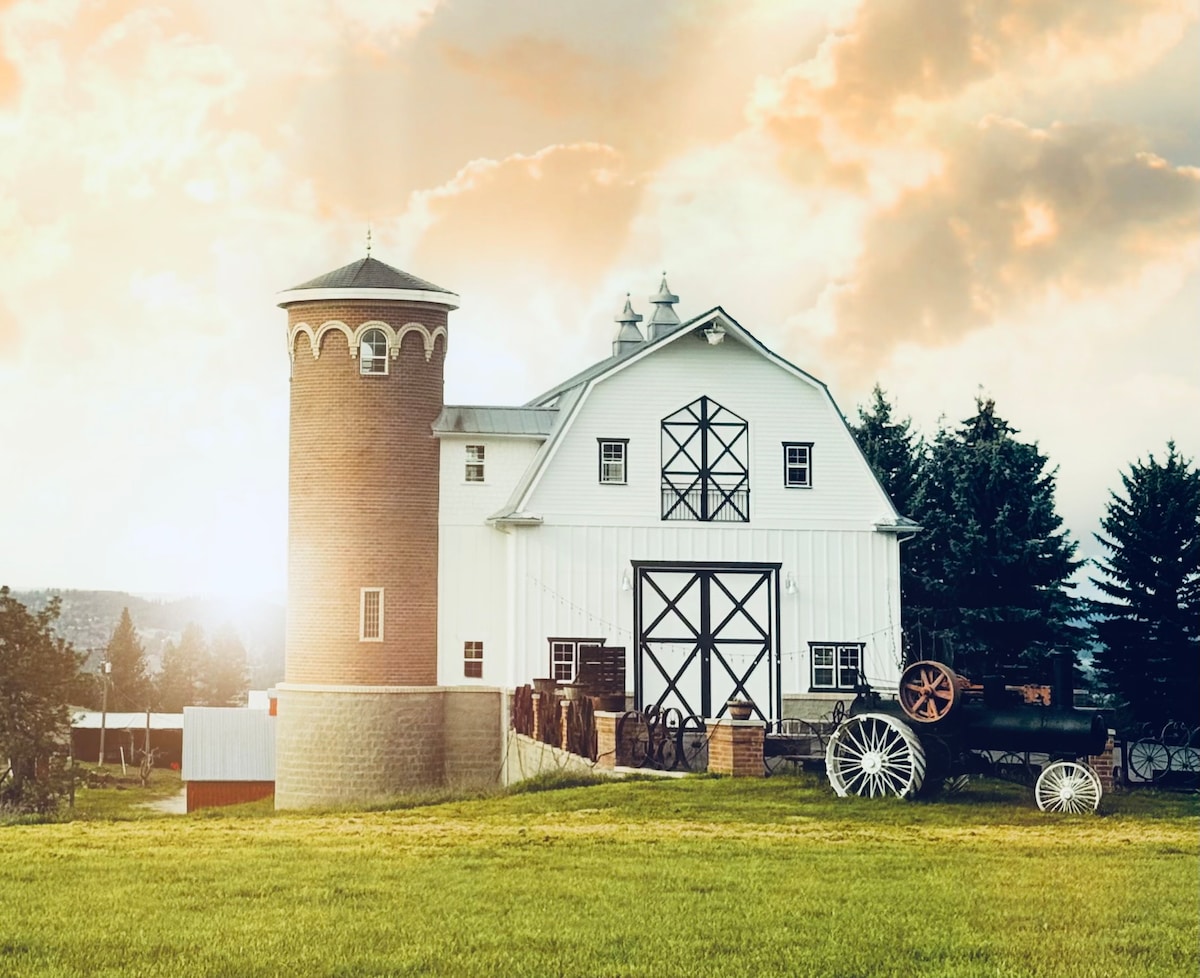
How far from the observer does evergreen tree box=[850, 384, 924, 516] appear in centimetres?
3659

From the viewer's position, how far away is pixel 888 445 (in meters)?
37.2

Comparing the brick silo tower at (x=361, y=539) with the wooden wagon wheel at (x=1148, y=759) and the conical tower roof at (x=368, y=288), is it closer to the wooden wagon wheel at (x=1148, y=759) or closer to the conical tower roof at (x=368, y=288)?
the conical tower roof at (x=368, y=288)

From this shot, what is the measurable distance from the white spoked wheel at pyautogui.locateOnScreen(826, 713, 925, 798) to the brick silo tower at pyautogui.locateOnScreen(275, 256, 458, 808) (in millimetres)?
11064

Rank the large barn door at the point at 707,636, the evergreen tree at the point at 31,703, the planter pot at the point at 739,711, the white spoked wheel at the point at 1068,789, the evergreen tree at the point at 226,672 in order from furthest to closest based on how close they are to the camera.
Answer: the evergreen tree at the point at 226,672 < the evergreen tree at the point at 31,703 < the large barn door at the point at 707,636 < the planter pot at the point at 739,711 < the white spoked wheel at the point at 1068,789

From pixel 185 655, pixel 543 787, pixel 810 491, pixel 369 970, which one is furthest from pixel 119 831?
pixel 185 655

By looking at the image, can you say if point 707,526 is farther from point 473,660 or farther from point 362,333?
point 362,333

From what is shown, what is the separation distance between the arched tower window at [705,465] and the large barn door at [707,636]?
91 centimetres

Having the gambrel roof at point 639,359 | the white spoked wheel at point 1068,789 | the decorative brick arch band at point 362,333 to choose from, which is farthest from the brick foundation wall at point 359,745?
the white spoked wheel at point 1068,789

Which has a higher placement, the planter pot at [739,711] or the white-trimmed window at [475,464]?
the white-trimmed window at [475,464]

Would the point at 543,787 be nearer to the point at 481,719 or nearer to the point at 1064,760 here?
the point at 1064,760

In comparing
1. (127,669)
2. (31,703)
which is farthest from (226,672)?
(31,703)

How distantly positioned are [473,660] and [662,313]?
10.1 metres

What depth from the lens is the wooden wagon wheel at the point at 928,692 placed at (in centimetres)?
1938

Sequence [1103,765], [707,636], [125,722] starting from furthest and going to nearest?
[125,722] → [707,636] → [1103,765]
